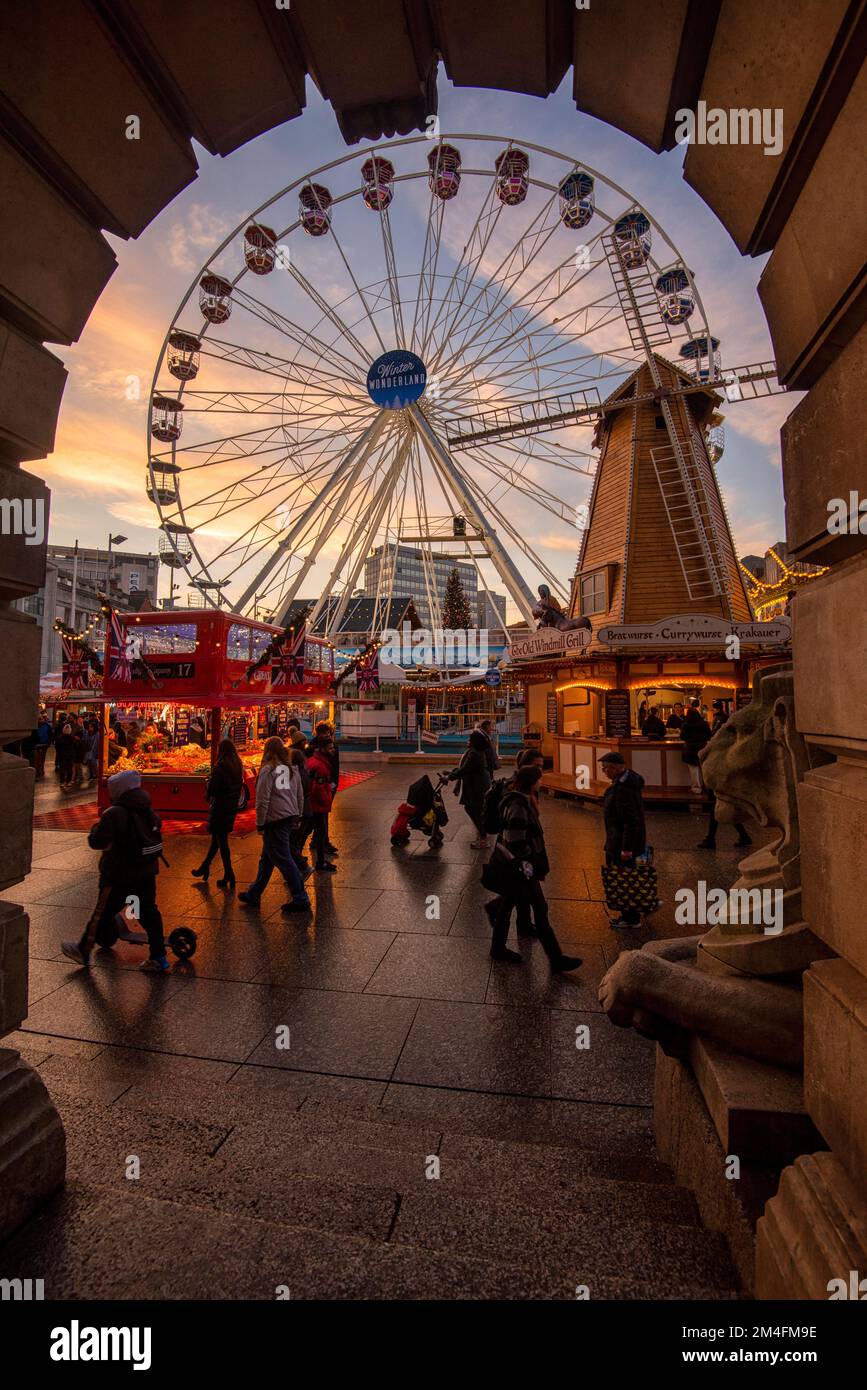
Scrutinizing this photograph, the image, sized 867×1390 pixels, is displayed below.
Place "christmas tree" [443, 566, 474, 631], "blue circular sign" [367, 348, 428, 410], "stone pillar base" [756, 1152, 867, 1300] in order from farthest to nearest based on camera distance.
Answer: "christmas tree" [443, 566, 474, 631], "blue circular sign" [367, 348, 428, 410], "stone pillar base" [756, 1152, 867, 1300]

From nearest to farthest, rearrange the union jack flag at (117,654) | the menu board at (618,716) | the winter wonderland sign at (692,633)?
the union jack flag at (117,654), the winter wonderland sign at (692,633), the menu board at (618,716)

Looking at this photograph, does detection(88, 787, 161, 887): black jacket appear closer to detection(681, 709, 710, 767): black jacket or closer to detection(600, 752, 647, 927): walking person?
detection(600, 752, 647, 927): walking person

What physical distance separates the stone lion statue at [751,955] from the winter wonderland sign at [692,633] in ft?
40.1

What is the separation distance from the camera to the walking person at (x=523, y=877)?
197 inches

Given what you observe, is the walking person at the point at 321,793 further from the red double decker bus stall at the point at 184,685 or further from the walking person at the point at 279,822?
the red double decker bus stall at the point at 184,685

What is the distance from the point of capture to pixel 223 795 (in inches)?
289

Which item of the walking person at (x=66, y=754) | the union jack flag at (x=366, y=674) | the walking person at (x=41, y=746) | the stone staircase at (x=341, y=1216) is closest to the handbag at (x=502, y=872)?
the stone staircase at (x=341, y=1216)

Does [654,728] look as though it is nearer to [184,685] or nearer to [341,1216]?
[184,685]

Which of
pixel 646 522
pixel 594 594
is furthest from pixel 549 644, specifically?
pixel 646 522

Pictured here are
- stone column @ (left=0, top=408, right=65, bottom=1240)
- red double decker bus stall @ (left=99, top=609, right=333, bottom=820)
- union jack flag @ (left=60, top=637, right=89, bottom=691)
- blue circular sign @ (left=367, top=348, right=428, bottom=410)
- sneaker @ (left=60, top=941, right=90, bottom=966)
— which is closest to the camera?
stone column @ (left=0, top=408, right=65, bottom=1240)

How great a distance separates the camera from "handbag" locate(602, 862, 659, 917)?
5.95m

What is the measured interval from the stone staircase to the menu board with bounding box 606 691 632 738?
12.5 metres

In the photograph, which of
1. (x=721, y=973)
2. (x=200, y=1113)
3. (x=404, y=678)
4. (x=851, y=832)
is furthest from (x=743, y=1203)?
(x=404, y=678)

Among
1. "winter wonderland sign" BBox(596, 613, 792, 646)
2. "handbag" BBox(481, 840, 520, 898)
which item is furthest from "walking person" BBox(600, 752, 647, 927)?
"winter wonderland sign" BBox(596, 613, 792, 646)
